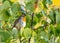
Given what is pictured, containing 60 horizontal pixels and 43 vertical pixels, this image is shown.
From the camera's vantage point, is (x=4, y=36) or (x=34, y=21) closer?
(x=4, y=36)

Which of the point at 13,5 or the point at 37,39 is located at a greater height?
the point at 13,5

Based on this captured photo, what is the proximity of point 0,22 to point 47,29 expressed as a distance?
0.18 meters

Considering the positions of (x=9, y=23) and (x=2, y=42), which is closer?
(x=2, y=42)

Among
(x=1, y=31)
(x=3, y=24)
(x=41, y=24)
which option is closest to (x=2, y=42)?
(x=1, y=31)

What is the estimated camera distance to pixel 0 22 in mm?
615

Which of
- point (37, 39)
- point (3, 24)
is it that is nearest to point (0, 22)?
point (3, 24)

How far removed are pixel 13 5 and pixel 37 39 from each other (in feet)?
0.51

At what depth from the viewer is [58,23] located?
618 mm

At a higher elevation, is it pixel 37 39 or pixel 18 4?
pixel 18 4

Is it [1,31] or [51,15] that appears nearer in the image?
[1,31]

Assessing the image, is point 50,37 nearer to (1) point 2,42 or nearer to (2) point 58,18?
(2) point 58,18

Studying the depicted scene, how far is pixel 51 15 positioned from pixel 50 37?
8cm

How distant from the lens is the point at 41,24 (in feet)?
2.42

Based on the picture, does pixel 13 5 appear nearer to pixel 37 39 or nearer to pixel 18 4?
pixel 18 4
